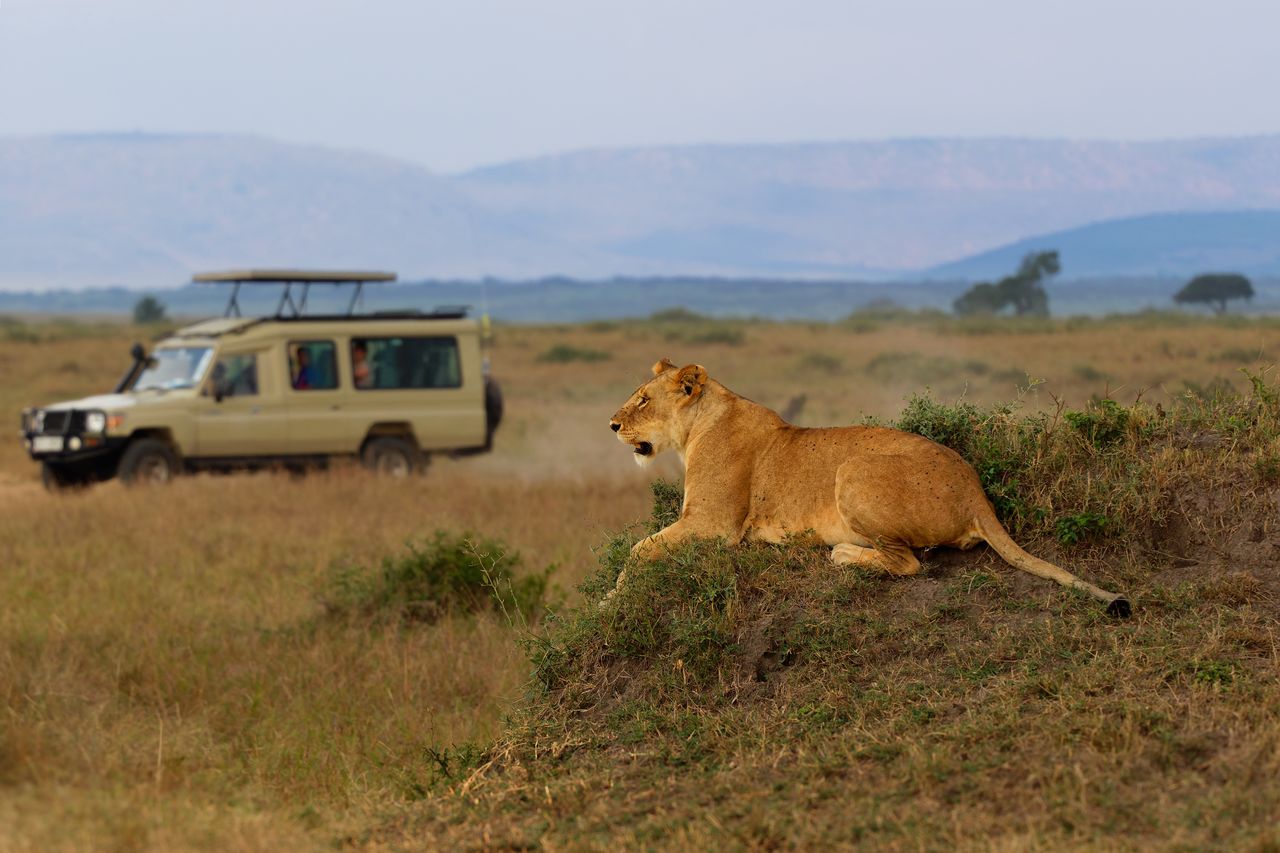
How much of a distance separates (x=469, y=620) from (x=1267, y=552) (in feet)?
18.4

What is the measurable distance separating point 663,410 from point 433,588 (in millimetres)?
4076

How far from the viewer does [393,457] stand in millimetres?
19922

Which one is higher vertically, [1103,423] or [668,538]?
[1103,423]

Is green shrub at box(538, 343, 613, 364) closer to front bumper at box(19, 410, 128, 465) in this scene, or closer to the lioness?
front bumper at box(19, 410, 128, 465)

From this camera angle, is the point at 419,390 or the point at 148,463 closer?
the point at 148,463

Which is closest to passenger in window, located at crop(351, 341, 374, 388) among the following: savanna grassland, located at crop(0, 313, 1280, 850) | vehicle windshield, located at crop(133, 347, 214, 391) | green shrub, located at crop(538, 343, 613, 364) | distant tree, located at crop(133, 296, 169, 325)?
vehicle windshield, located at crop(133, 347, 214, 391)

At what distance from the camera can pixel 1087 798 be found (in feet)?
16.6

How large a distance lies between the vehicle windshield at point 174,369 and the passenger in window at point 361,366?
5.76ft

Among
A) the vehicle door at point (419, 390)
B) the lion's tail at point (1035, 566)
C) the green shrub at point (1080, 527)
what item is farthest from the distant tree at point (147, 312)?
the lion's tail at point (1035, 566)

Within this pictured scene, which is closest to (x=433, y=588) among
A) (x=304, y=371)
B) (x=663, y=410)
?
(x=663, y=410)

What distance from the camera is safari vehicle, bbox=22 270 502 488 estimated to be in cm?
1870

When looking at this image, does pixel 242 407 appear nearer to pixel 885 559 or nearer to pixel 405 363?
pixel 405 363

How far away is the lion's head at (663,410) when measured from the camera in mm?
7715

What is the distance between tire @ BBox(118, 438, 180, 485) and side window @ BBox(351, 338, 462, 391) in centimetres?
249
